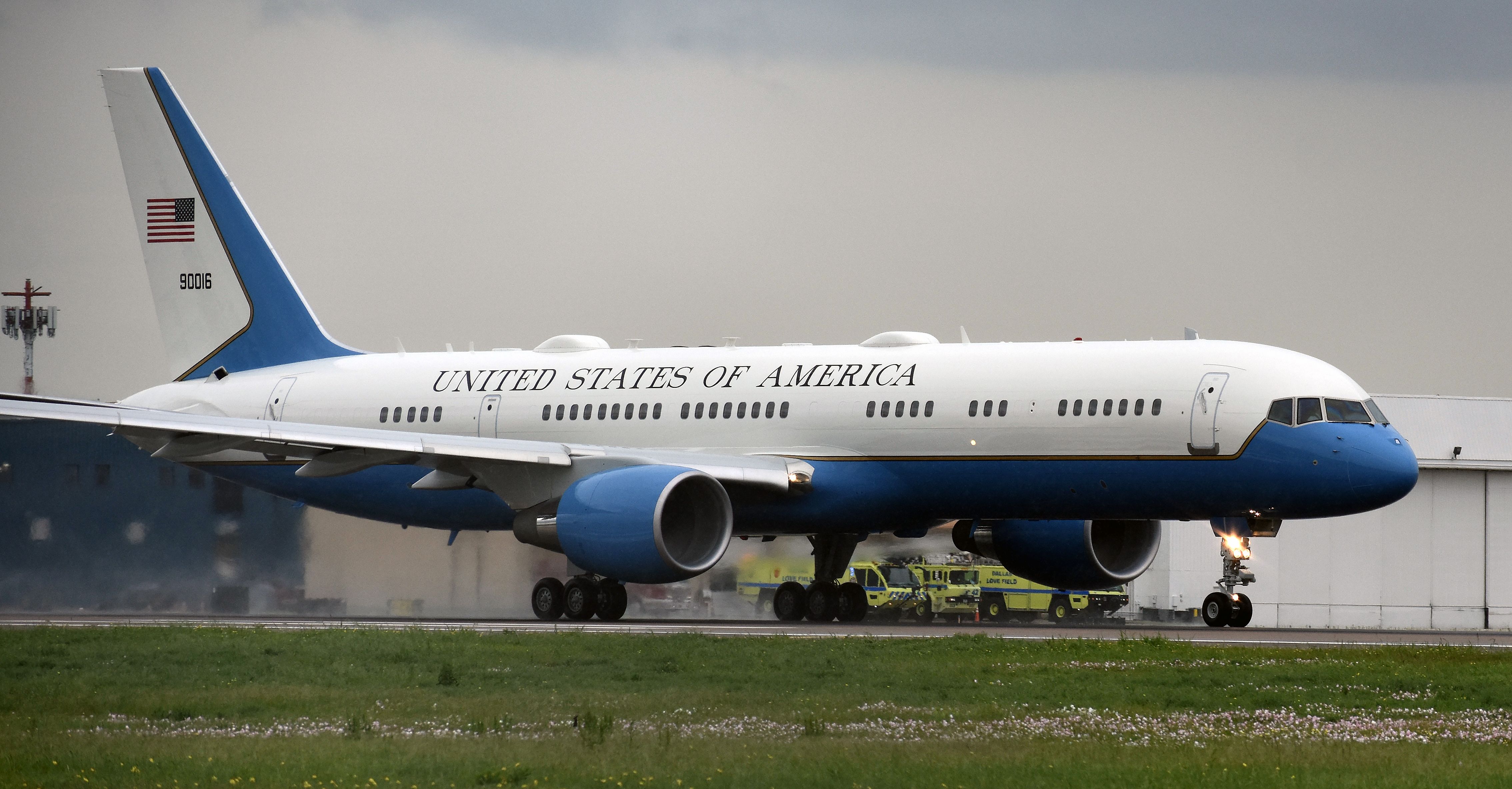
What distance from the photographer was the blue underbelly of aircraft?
27.2 metres

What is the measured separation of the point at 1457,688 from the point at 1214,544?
27.2 metres

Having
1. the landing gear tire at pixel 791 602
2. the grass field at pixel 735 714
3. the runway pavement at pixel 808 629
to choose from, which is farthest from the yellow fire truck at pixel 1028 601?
the grass field at pixel 735 714

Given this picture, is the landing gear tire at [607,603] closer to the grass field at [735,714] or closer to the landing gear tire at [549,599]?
the landing gear tire at [549,599]

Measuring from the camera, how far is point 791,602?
33656 millimetres

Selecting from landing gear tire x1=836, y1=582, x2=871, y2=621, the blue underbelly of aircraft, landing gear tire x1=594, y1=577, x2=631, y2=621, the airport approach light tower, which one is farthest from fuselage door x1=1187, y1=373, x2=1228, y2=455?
the airport approach light tower

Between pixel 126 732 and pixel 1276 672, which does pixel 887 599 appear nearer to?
pixel 1276 672

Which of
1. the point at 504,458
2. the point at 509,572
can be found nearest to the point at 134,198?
the point at 509,572

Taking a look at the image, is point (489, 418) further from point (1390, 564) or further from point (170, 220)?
point (1390, 564)

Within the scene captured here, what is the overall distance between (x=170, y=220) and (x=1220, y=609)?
75.4ft

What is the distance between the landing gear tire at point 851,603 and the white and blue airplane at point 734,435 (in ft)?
0.15

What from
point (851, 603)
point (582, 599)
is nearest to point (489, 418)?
point (582, 599)

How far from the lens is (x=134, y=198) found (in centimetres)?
3888

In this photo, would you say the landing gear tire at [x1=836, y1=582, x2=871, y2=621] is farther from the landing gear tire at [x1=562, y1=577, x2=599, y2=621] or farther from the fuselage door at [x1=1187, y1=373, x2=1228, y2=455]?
the fuselage door at [x1=1187, y1=373, x2=1228, y2=455]

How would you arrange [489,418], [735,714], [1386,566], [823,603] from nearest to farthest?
[735,714], [823,603], [489,418], [1386,566]
